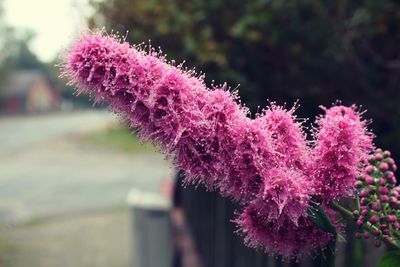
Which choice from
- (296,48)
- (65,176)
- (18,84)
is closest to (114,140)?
(65,176)

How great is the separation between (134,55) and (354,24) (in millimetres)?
3032

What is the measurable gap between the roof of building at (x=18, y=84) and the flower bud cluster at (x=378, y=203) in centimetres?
7035

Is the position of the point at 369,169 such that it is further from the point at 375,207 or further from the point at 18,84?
the point at 18,84

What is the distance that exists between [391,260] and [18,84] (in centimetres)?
7772

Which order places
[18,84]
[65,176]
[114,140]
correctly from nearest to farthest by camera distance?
[65,176] → [114,140] → [18,84]

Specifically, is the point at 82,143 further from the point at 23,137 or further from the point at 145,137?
the point at 145,137

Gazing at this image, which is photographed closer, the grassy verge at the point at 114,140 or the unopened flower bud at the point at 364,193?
the unopened flower bud at the point at 364,193

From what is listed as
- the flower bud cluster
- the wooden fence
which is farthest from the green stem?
the wooden fence

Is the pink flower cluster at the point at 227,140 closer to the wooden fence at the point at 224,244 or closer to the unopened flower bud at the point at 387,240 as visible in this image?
the unopened flower bud at the point at 387,240

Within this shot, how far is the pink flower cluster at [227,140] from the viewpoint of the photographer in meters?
1.06

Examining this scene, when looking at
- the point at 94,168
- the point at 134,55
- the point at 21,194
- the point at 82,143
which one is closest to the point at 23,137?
the point at 82,143

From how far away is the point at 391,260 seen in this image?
126 centimetres

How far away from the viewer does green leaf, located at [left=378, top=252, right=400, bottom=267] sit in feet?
4.09

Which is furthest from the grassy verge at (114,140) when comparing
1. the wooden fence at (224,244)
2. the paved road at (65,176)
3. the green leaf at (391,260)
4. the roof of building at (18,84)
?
the roof of building at (18,84)
